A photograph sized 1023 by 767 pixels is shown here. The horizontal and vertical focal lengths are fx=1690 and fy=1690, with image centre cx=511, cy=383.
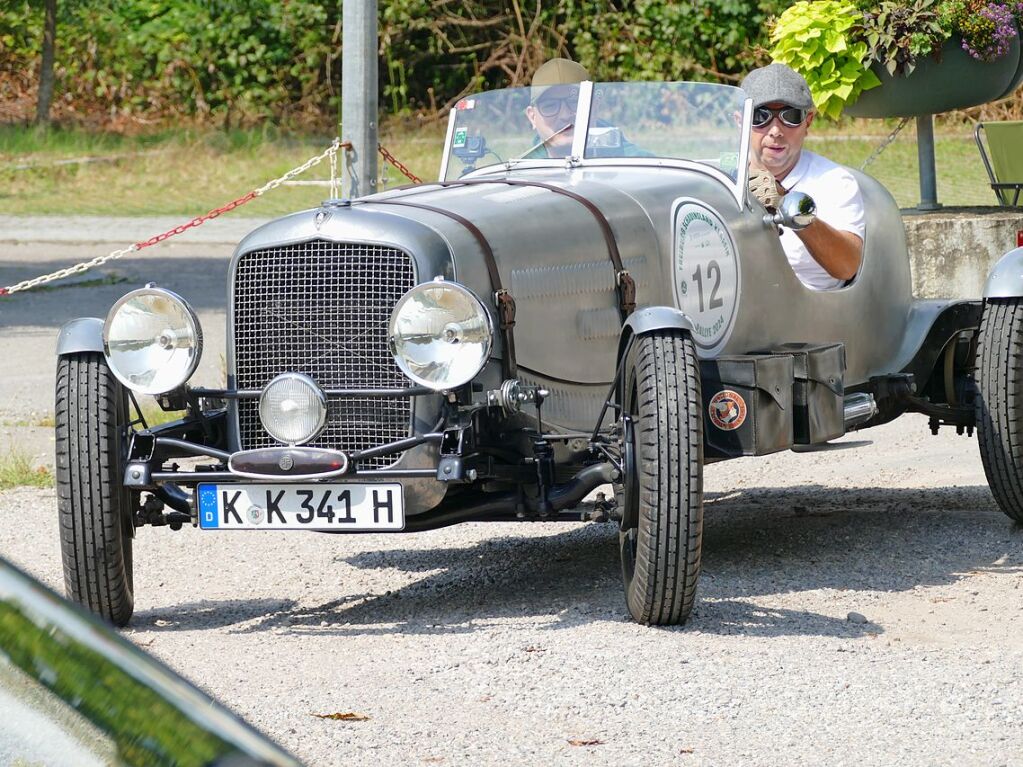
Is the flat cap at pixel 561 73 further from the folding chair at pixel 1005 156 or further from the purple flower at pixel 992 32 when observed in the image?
the folding chair at pixel 1005 156

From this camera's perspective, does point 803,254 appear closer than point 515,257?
No

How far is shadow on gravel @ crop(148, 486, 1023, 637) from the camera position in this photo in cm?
520

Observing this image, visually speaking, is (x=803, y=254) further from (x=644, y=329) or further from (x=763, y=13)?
(x=763, y=13)

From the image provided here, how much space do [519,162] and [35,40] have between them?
2328cm

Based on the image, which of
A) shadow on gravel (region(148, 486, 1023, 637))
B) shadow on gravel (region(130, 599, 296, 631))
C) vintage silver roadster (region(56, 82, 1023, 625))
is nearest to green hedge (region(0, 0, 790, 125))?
shadow on gravel (region(148, 486, 1023, 637))

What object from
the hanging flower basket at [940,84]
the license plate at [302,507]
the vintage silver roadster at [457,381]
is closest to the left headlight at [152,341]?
the vintage silver roadster at [457,381]

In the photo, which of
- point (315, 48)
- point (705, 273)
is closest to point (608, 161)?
point (705, 273)

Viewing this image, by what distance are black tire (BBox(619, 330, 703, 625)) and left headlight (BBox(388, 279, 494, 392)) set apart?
49 centimetres

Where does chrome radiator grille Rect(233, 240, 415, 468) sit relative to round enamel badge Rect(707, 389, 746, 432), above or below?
above

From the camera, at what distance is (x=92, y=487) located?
4.99 metres

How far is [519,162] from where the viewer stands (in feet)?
21.0

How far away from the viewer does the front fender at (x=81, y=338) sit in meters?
5.11

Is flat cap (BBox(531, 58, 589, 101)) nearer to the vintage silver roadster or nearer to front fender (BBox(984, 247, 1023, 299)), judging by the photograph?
the vintage silver roadster

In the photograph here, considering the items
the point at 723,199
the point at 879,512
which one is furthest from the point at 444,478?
the point at 879,512
